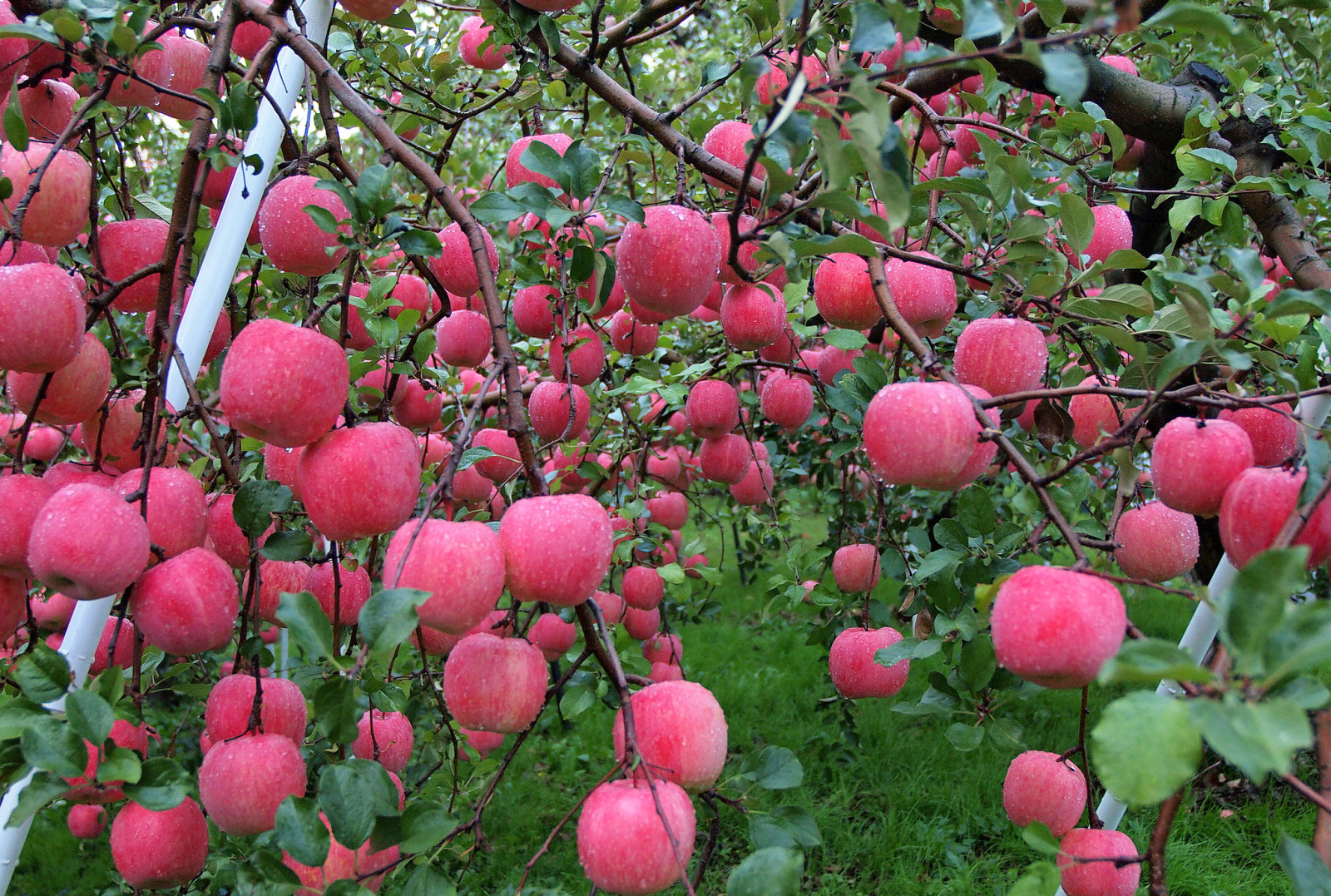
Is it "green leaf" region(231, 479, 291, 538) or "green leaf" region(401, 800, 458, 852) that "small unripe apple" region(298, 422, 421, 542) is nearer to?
"green leaf" region(231, 479, 291, 538)

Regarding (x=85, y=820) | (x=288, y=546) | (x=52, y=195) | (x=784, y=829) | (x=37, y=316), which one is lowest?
(x=85, y=820)

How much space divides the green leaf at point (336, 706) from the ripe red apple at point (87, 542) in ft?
0.95

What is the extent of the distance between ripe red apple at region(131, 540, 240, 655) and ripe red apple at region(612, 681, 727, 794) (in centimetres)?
44

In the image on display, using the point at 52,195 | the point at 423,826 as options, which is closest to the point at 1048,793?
the point at 423,826

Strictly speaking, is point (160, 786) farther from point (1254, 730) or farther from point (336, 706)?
point (1254, 730)

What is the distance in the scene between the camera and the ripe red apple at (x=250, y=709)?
2.98 ft

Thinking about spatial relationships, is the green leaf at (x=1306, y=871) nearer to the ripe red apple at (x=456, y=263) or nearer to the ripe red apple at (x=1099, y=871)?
the ripe red apple at (x=1099, y=871)

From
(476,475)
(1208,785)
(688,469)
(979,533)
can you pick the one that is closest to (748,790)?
(979,533)

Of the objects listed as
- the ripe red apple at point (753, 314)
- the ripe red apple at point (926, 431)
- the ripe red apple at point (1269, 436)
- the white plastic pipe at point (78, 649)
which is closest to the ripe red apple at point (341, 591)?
the white plastic pipe at point (78, 649)

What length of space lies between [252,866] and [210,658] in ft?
4.61

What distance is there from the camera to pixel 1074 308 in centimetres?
92

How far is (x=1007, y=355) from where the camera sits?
0.96 metres

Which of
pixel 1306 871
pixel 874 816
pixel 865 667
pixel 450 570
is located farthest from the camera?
pixel 874 816

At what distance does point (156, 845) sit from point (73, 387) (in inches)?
20.6
